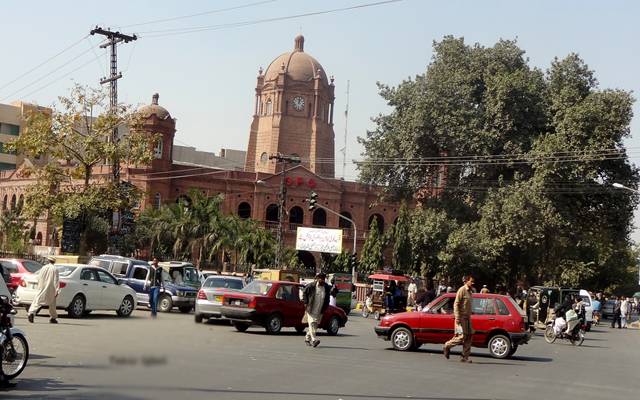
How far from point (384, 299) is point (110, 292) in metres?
17.1

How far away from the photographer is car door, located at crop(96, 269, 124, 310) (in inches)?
989

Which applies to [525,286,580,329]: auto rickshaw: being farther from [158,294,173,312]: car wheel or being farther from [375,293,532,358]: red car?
[375,293,532,358]: red car

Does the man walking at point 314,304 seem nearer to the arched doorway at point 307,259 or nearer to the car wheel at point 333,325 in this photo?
the car wheel at point 333,325

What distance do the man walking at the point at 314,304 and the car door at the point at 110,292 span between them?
23.3 ft

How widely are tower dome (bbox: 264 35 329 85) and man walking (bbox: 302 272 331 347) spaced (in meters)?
79.5

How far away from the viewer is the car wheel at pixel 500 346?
→ 67.2ft

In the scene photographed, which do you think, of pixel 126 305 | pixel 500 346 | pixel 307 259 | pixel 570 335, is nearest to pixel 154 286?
pixel 126 305

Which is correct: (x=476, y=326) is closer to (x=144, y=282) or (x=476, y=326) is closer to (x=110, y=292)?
(x=110, y=292)

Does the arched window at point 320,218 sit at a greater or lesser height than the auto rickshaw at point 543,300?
greater

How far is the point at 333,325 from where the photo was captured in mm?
25234

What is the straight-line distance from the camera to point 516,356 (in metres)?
21.7

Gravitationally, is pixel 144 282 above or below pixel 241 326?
above

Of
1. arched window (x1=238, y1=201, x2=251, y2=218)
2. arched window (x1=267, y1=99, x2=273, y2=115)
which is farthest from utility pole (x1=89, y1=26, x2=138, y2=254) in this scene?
arched window (x1=267, y1=99, x2=273, y2=115)

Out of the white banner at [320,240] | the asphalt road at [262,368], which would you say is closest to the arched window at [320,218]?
the white banner at [320,240]
